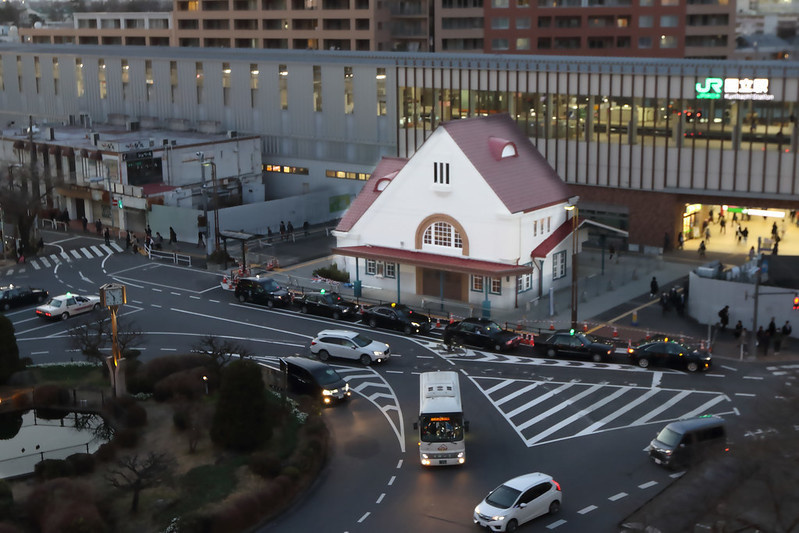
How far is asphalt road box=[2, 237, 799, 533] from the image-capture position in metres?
35.1

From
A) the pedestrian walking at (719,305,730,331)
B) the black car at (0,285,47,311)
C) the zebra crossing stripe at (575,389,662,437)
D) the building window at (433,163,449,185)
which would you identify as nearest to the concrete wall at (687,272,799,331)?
the pedestrian walking at (719,305,730,331)

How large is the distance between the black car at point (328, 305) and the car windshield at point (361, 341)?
7.21m

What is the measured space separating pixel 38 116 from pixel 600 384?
89.6 metres

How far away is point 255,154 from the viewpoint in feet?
309

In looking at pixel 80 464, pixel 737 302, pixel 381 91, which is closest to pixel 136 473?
pixel 80 464

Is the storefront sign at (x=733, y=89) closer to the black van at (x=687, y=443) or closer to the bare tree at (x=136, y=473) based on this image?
the black van at (x=687, y=443)

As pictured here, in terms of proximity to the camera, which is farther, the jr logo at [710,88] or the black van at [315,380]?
the jr logo at [710,88]

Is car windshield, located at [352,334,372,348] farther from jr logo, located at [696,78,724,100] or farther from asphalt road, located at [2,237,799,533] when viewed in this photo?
jr logo, located at [696,78,724,100]

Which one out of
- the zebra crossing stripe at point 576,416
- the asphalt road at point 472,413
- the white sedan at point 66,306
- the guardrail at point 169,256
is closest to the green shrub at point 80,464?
the asphalt road at point 472,413

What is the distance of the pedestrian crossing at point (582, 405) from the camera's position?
4241 cm

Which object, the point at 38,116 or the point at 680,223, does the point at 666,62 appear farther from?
the point at 38,116

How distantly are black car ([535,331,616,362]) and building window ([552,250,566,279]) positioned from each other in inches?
461

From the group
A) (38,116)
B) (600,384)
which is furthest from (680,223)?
(38,116)

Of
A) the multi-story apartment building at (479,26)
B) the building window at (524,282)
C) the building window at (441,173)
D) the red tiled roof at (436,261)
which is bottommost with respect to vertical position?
the building window at (524,282)
